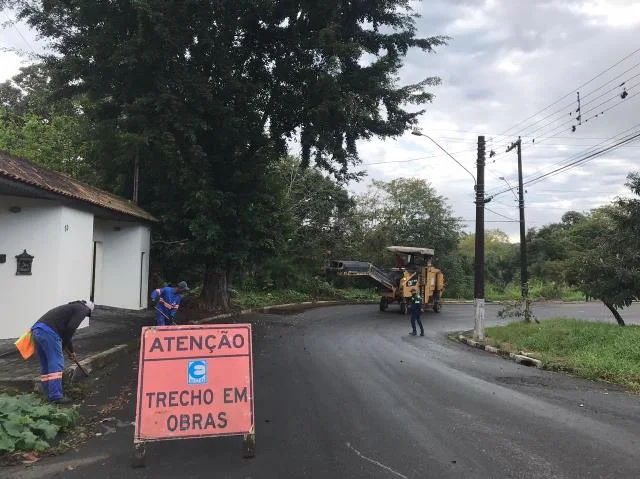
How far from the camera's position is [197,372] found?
18.7ft

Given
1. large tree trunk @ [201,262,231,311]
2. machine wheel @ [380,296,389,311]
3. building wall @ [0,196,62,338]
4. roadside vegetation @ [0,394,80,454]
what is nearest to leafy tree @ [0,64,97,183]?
large tree trunk @ [201,262,231,311]

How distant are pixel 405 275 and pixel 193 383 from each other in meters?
20.9

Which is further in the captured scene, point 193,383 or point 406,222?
point 406,222

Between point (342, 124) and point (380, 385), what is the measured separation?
11.4 m

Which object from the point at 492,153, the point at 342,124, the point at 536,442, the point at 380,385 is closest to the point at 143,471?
the point at 536,442

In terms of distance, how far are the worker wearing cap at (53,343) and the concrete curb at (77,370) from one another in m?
0.82

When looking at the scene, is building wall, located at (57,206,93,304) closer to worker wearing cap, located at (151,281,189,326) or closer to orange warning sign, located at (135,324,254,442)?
worker wearing cap, located at (151,281,189,326)

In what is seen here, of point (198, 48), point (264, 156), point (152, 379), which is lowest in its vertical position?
point (152, 379)

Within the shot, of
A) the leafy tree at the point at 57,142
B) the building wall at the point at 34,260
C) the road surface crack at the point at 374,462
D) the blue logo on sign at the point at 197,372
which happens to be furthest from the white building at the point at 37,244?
the leafy tree at the point at 57,142

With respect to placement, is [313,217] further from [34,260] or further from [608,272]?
[34,260]

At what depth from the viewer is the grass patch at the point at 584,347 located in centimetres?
1129

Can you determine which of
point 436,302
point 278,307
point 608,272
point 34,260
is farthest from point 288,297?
point 34,260

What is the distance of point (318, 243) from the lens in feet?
121

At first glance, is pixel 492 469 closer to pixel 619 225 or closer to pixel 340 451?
pixel 340 451
